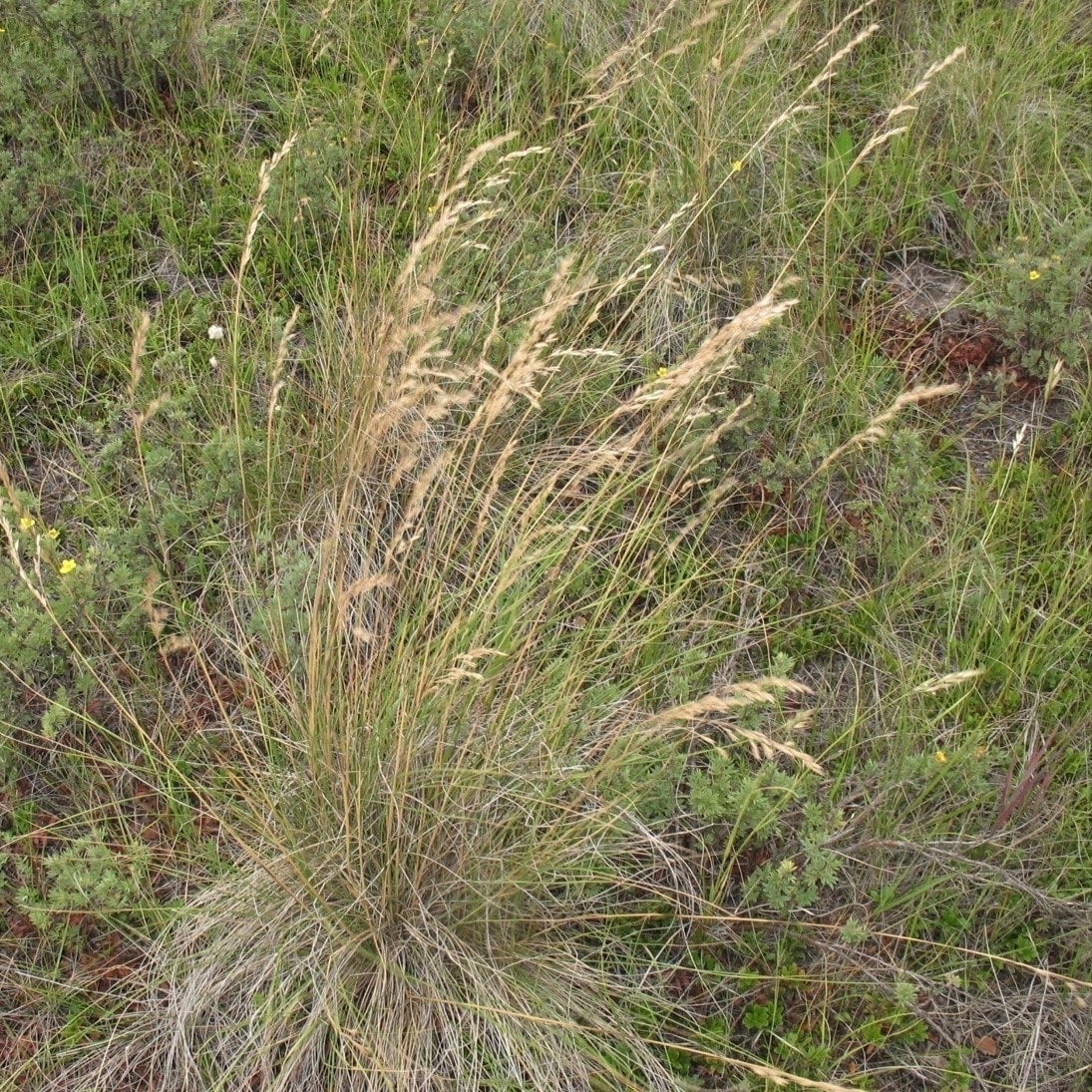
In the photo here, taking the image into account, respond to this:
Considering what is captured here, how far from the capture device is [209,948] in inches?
88.6

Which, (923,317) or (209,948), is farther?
(923,317)

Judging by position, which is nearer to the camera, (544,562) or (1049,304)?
(544,562)

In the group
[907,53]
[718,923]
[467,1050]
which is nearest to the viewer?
[467,1050]

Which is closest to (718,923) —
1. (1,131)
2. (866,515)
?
(866,515)

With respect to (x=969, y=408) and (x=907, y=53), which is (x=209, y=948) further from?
(x=907, y=53)

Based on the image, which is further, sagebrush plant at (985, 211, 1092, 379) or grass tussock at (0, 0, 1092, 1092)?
sagebrush plant at (985, 211, 1092, 379)

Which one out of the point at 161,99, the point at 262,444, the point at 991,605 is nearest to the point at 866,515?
the point at 991,605

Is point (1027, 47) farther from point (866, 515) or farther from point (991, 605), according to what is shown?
point (991, 605)

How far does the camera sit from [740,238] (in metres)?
3.60

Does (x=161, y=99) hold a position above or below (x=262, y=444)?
above

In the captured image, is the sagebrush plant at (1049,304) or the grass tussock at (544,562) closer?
the grass tussock at (544,562)

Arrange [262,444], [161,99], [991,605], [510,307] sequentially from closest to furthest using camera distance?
1. [991,605]
2. [262,444]
3. [510,307]
4. [161,99]

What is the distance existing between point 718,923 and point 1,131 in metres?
3.22

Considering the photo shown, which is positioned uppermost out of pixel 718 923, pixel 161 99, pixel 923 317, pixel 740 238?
pixel 161 99
